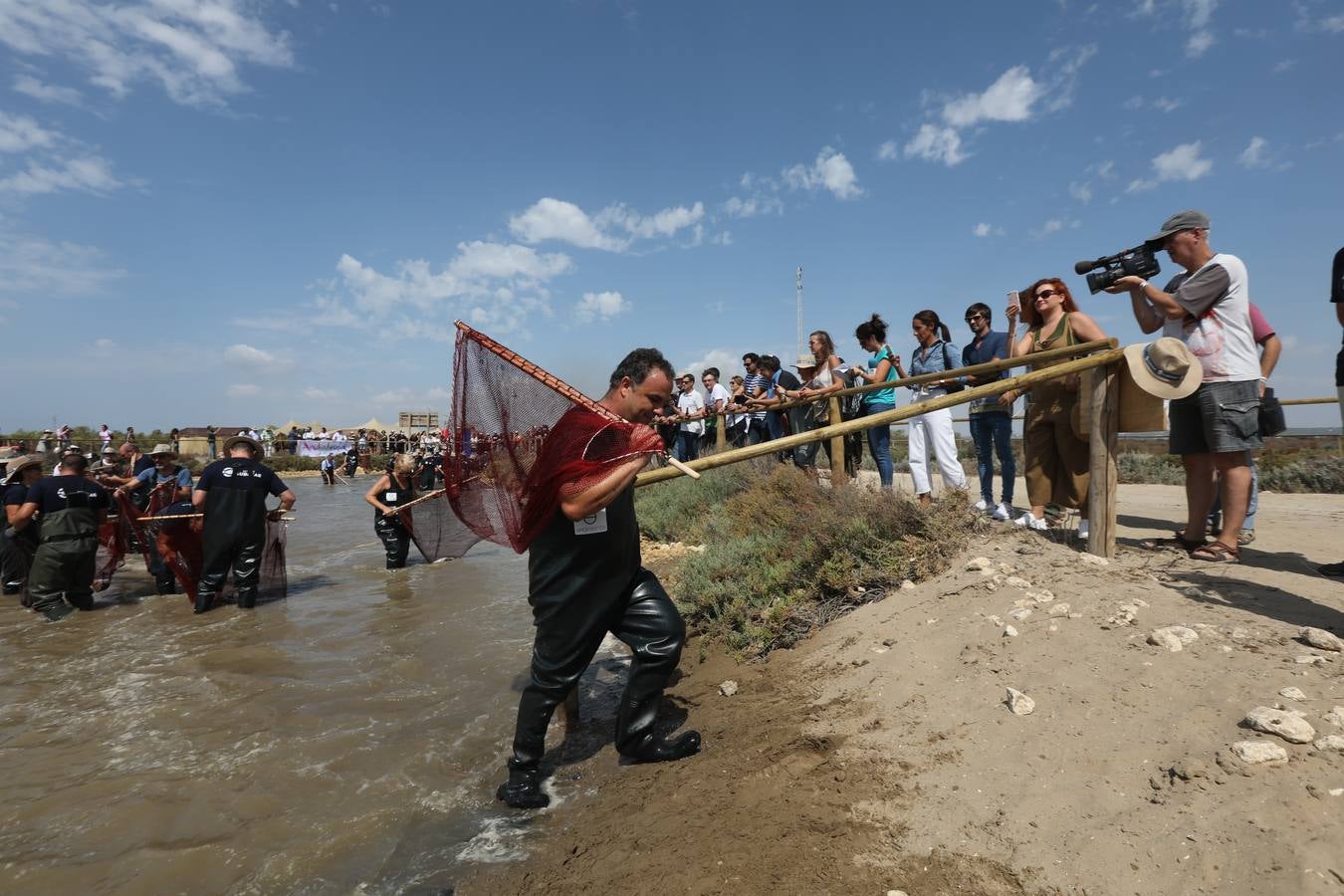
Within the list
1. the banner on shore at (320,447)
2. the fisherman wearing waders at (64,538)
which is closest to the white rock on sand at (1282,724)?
the fisherman wearing waders at (64,538)

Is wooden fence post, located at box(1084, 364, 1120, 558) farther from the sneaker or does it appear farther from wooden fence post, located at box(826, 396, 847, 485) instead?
the sneaker

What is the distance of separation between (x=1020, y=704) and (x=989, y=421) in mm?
3732

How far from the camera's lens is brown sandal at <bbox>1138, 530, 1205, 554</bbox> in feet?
13.6

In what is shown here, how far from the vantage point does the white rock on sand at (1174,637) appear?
2.80 meters

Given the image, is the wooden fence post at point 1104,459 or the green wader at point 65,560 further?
the green wader at point 65,560

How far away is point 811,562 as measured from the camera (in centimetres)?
498

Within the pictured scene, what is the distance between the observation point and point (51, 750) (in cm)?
393

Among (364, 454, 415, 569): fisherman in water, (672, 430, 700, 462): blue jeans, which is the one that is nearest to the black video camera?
(672, 430, 700, 462): blue jeans

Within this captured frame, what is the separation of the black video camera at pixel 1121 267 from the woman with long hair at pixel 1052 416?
0.58 meters

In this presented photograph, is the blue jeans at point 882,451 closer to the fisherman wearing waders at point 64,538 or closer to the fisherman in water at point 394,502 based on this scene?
the fisherman in water at point 394,502

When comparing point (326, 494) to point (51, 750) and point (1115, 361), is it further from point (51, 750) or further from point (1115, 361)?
point (1115, 361)

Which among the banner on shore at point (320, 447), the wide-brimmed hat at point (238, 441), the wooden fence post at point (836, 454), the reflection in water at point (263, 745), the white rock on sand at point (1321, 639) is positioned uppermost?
the banner on shore at point (320, 447)

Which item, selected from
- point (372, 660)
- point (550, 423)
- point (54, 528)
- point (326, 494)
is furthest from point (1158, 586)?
point (326, 494)

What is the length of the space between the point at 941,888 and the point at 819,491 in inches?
161
